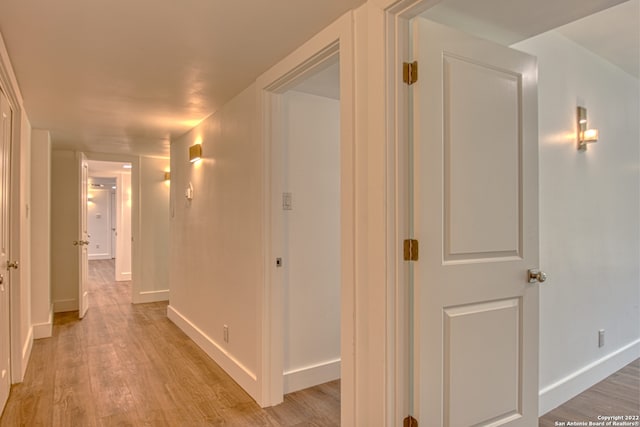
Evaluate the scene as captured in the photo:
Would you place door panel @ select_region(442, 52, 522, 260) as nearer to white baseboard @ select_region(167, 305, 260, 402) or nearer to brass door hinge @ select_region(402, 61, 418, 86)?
brass door hinge @ select_region(402, 61, 418, 86)

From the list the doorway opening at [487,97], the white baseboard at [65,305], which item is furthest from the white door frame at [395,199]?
the white baseboard at [65,305]

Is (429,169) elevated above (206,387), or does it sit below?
above

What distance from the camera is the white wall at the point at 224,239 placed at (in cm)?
265

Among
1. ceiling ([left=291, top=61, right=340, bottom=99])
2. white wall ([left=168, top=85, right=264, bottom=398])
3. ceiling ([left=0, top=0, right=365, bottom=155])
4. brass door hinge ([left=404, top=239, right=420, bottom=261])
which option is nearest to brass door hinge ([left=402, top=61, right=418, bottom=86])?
ceiling ([left=0, top=0, right=365, bottom=155])

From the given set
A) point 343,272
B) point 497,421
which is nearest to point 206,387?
point 343,272

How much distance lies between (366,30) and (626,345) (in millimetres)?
3150

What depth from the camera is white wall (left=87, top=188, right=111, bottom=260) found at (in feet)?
37.0

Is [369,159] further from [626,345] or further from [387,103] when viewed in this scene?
[626,345]

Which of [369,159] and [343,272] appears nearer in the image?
[369,159]

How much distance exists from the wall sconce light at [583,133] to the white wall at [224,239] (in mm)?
2117

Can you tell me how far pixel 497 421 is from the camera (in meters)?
1.81

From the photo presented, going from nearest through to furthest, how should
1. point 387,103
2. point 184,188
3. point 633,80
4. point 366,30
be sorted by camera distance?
point 387,103 → point 366,30 → point 633,80 → point 184,188

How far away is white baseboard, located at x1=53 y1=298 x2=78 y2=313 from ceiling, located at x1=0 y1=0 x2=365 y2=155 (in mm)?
2741

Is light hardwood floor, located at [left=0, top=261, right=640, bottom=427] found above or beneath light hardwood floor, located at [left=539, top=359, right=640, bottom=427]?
beneath
